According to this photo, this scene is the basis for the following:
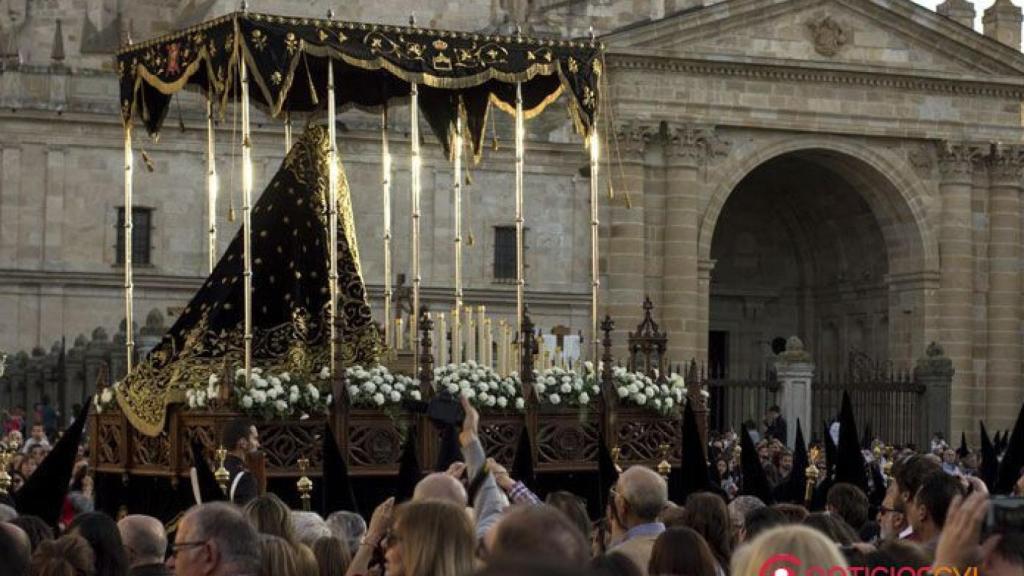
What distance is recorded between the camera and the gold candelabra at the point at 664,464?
774 inches

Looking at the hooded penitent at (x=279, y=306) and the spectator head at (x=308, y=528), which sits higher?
the hooded penitent at (x=279, y=306)

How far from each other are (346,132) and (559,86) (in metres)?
21.0

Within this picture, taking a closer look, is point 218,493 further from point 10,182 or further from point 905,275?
point 905,275

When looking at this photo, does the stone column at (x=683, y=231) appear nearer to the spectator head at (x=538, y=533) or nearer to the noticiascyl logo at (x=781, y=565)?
the spectator head at (x=538, y=533)

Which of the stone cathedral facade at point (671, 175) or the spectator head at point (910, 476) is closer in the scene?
the spectator head at point (910, 476)

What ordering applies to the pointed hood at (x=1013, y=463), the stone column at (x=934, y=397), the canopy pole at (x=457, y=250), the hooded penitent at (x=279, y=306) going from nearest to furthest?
the pointed hood at (x=1013, y=463)
the hooded penitent at (x=279, y=306)
the canopy pole at (x=457, y=250)
the stone column at (x=934, y=397)

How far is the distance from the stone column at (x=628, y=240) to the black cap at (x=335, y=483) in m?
28.3

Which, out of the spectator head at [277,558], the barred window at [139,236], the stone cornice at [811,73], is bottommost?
the spectator head at [277,558]

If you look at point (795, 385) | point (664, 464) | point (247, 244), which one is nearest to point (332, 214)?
point (247, 244)

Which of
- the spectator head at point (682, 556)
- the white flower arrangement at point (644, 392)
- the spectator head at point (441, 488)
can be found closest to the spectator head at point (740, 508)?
the spectator head at point (441, 488)

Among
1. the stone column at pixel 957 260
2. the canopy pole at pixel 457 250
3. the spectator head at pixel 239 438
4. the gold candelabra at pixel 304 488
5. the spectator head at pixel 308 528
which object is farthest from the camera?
the stone column at pixel 957 260

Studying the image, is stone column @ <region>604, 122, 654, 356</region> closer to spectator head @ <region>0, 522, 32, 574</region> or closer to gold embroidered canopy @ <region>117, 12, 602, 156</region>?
gold embroidered canopy @ <region>117, 12, 602, 156</region>

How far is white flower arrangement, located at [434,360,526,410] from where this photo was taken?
19672mm

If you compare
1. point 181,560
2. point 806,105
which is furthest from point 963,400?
point 181,560
